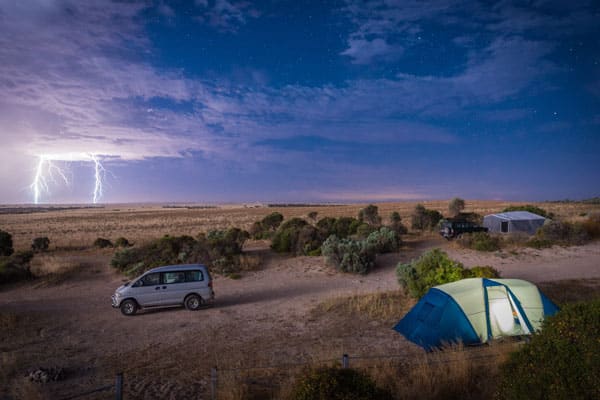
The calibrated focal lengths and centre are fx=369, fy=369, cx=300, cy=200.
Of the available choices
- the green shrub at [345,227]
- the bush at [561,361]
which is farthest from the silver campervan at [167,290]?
the green shrub at [345,227]

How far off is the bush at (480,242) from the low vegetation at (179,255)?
52.7 ft

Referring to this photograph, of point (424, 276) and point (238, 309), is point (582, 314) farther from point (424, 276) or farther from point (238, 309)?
point (238, 309)

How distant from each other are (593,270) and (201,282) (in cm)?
2084

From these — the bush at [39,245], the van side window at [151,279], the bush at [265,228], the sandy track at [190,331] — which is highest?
the bush at [265,228]

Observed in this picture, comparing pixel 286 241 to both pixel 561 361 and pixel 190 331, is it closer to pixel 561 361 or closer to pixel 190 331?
pixel 190 331

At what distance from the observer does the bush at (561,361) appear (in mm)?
4441

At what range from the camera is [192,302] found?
578 inches

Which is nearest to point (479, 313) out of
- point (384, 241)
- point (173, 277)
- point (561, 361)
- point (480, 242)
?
point (561, 361)

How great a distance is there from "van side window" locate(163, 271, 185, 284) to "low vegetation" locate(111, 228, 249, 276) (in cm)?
724

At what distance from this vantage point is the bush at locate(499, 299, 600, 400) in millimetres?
4441

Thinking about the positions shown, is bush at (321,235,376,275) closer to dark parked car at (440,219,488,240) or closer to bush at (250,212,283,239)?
dark parked car at (440,219,488,240)

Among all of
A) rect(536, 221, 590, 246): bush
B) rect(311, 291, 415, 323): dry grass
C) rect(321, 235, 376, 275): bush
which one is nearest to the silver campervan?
rect(311, 291, 415, 323): dry grass

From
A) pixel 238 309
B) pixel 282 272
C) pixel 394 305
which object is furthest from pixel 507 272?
pixel 238 309

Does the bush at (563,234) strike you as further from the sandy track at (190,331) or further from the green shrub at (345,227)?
A: the green shrub at (345,227)
